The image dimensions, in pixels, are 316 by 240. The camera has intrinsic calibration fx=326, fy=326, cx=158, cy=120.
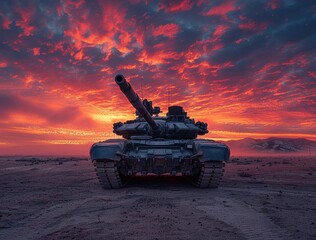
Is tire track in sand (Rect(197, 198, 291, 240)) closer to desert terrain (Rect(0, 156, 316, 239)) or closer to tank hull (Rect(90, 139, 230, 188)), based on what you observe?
desert terrain (Rect(0, 156, 316, 239))

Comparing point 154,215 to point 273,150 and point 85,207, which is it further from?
point 273,150

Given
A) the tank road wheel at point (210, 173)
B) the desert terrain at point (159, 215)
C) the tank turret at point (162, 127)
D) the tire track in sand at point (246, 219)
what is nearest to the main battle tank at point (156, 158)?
the tank road wheel at point (210, 173)

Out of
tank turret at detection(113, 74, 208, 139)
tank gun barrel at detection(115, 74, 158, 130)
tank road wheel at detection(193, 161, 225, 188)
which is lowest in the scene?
tank road wheel at detection(193, 161, 225, 188)

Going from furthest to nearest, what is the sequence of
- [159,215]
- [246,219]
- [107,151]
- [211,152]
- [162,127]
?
1. [162,127]
2. [107,151]
3. [211,152]
4. [159,215]
5. [246,219]

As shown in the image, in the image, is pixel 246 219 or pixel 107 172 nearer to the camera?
pixel 246 219

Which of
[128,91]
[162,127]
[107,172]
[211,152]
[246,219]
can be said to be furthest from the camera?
[162,127]

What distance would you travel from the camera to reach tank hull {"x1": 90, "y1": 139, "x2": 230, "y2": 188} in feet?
32.8

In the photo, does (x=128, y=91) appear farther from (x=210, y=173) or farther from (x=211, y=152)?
(x=210, y=173)

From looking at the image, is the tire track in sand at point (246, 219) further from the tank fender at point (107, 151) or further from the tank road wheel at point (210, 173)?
the tank fender at point (107, 151)

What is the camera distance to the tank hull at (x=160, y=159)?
32.8ft

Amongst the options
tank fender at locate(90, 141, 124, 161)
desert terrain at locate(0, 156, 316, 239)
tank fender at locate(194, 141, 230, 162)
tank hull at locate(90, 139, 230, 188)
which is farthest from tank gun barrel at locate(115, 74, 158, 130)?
desert terrain at locate(0, 156, 316, 239)

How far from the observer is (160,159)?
10250mm

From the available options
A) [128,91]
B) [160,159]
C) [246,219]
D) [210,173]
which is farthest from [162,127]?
[246,219]

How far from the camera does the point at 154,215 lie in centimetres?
621
